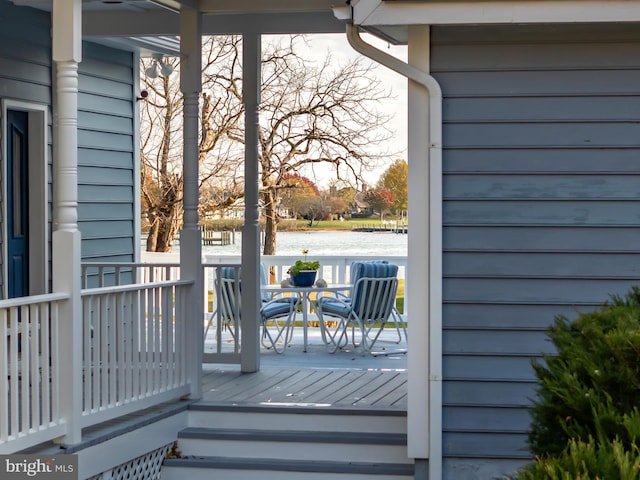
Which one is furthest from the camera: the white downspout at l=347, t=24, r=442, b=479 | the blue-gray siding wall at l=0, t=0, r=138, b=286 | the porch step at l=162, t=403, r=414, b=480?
the blue-gray siding wall at l=0, t=0, r=138, b=286

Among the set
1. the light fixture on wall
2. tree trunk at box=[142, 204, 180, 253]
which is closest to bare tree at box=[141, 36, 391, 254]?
tree trunk at box=[142, 204, 180, 253]

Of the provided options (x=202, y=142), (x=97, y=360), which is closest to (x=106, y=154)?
(x=97, y=360)

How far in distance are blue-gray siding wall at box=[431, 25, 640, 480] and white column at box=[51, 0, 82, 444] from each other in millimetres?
1931

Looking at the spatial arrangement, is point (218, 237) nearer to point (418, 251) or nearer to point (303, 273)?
point (303, 273)

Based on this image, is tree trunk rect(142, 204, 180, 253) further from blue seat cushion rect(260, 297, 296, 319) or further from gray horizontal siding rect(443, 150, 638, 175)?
gray horizontal siding rect(443, 150, 638, 175)

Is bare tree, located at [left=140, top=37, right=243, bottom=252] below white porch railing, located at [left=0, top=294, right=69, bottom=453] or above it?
above

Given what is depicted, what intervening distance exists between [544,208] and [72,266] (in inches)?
99.8

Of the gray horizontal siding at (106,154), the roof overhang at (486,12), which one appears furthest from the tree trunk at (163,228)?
the roof overhang at (486,12)

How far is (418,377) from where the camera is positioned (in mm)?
5434

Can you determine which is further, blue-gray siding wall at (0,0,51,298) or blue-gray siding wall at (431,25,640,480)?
blue-gray siding wall at (0,0,51,298)

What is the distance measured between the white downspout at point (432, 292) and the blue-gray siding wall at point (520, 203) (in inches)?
3.0

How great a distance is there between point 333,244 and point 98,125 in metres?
10.7

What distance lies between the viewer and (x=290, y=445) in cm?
609

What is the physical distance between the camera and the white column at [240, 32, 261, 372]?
7582 mm
